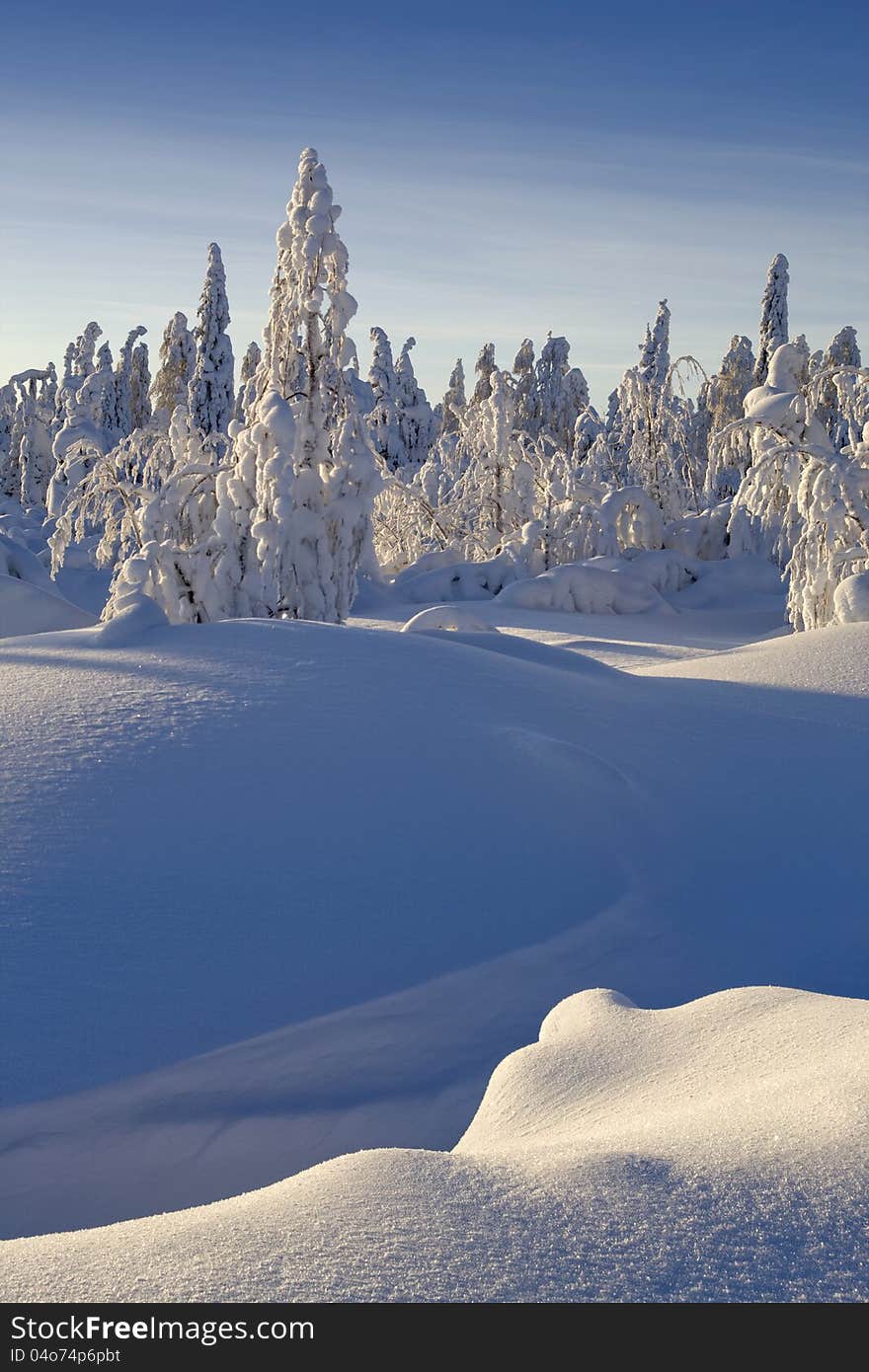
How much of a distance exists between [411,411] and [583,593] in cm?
3344

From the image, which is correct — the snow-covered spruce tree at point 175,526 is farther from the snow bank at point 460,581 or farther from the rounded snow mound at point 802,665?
the rounded snow mound at point 802,665

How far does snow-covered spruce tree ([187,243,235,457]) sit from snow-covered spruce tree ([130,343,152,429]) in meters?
21.1

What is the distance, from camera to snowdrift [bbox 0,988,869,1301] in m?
1.54

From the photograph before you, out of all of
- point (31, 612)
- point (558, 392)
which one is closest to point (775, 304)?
point (558, 392)

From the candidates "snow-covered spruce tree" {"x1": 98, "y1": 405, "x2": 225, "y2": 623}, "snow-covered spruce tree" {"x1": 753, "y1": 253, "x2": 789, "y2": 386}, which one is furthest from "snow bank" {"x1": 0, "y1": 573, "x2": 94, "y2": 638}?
"snow-covered spruce tree" {"x1": 753, "y1": 253, "x2": 789, "y2": 386}

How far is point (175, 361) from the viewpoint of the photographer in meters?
40.5

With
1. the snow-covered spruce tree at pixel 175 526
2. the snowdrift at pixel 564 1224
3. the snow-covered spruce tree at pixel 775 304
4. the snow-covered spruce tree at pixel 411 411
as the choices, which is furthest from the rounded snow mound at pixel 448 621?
the snow-covered spruce tree at pixel 411 411

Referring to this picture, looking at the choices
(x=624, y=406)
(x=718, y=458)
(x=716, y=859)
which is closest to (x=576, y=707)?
(x=716, y=859)

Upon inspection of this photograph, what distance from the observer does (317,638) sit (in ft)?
17.7

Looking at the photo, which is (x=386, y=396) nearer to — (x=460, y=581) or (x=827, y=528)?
(x=460, y=581)

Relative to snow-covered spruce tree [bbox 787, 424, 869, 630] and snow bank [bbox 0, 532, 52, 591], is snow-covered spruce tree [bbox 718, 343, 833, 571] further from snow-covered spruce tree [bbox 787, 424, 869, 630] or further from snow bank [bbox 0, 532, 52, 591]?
snow bank [bbox 0, 532, 52, 591]

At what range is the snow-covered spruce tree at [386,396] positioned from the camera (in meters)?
41.0

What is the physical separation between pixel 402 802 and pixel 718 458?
27.8 ft
